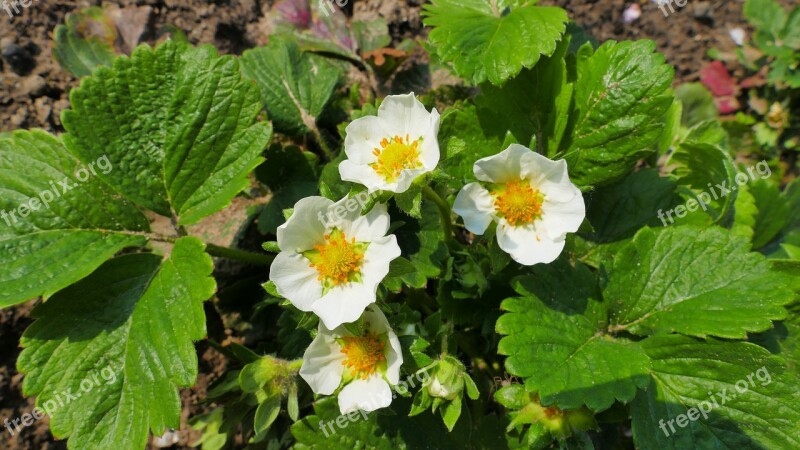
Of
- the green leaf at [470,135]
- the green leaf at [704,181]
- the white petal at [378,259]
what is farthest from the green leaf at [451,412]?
the green leaf at [704,181]

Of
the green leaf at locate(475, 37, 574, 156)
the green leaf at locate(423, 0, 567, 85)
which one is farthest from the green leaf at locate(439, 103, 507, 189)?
the green leaf at locate(423, 0, 567, 85)

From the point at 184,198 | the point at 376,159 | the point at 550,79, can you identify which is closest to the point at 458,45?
the point at 550,79

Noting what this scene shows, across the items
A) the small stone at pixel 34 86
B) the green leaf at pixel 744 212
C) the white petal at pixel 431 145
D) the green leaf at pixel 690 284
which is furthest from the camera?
the small stone at pixel 34 86

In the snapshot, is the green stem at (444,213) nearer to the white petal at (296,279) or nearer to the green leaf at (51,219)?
the white petal at (296,279)

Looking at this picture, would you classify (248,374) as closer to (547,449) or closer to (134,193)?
(134,193)

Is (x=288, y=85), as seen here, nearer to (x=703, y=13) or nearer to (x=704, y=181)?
(x=704, y=181)

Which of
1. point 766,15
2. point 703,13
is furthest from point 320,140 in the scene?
point 766,15
